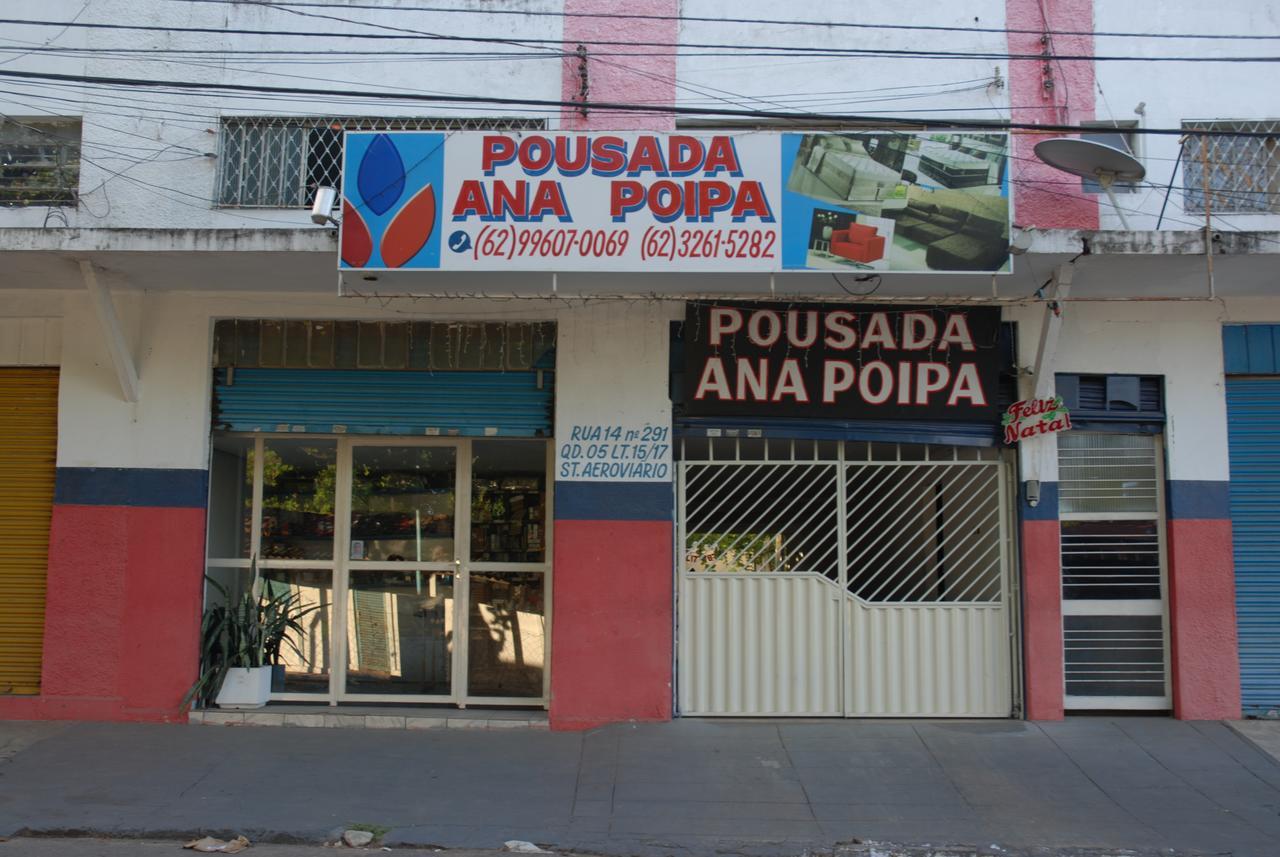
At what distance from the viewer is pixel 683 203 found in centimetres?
732

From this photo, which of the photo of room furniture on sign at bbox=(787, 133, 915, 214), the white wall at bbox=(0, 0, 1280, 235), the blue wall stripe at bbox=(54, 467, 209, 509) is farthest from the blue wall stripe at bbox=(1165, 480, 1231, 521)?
the blue wall stripe at bbox=(54, 467, 209, 509)

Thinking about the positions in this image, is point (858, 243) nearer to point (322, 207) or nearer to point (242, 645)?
point (322, 207)

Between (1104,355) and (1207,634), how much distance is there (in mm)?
2439

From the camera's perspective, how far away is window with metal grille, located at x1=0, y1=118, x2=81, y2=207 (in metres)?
8.76

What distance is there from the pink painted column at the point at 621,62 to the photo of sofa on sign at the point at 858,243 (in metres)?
2.29

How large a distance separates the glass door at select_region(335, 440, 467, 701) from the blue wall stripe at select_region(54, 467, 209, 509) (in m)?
1.27

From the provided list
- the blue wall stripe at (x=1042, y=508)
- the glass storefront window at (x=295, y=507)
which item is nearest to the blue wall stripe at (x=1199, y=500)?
the blue wall stripe at (x=1042, y=508)

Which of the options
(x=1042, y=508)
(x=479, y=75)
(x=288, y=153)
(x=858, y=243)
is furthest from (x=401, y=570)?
(x=1042, y=508)

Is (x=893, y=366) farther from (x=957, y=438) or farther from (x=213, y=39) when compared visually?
(x=213, y=39)

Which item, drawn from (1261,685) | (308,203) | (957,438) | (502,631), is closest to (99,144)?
(308,203)

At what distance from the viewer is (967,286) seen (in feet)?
25.9

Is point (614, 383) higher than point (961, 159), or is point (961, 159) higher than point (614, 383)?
point (961, 159)

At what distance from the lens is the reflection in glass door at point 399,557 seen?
879 cm

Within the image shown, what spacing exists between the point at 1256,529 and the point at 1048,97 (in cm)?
410
